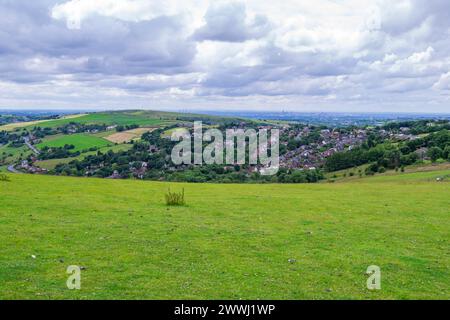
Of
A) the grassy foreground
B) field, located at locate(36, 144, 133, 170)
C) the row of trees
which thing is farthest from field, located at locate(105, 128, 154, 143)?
the grassy foreground

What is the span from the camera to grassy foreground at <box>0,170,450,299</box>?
11.6 m

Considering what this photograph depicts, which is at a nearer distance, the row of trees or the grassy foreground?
the grassy foreground

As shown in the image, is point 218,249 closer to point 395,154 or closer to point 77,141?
point 395,154

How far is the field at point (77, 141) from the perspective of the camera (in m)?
156

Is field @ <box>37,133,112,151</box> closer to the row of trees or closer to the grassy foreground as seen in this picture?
the row of trees

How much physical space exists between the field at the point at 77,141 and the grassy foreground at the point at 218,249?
133 metres

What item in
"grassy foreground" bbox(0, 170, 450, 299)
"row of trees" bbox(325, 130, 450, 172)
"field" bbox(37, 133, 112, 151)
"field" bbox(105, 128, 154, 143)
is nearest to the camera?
"grassy foreground" bbox(0, 170, 450, 299)

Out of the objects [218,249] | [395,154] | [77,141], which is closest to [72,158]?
[77,141]

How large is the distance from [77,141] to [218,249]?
16021 cm

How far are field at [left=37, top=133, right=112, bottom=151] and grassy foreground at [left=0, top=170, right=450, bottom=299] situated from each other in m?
133

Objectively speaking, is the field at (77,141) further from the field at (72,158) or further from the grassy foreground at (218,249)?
the grassy foreground at (218,249)

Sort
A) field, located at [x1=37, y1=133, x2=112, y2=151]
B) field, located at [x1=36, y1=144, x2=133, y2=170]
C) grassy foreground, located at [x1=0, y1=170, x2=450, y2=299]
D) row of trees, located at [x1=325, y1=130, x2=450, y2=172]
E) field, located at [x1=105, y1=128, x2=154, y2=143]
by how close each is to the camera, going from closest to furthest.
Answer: grassy foreground, located at [x1=0, y1=170, x2=450, y2=299] → row of trees, located at [x1=325, y1=130, x2=450, y2=172] → field, located at [x1=36, y1=144, x2=133, y2=170] → field, located at [x1=37, y1=133, x2=112, y2=151] → field, located at [x1=105, y1=128, x2=154, y2=143]

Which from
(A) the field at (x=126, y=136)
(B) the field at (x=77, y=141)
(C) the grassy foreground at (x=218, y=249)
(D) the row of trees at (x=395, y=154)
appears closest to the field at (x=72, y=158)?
(B) the field at (x=77, y=141)
